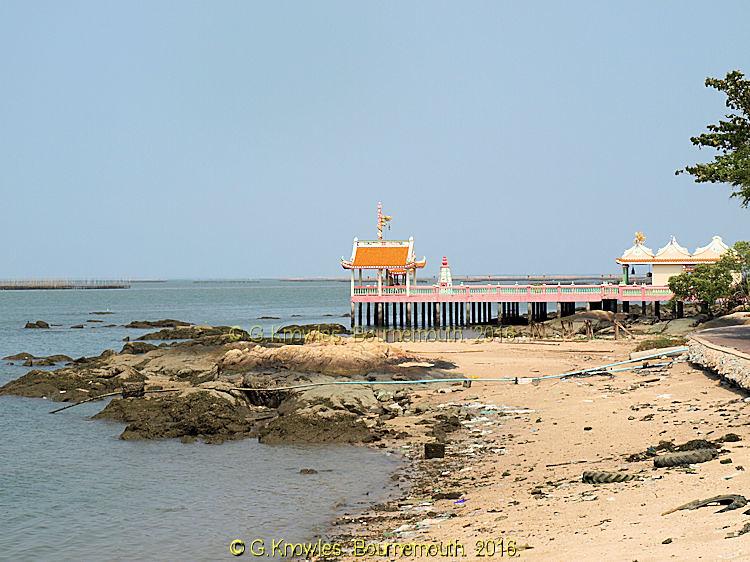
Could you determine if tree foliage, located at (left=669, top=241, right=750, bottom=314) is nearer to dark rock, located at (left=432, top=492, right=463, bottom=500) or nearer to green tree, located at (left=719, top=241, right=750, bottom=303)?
green tree, located at (left=719, top=241, right=750, bottom=303)

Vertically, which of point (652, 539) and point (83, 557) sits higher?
point (652, 539)

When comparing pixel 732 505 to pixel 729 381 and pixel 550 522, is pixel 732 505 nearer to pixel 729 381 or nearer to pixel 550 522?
pixel 550 522

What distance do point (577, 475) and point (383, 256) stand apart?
136ft

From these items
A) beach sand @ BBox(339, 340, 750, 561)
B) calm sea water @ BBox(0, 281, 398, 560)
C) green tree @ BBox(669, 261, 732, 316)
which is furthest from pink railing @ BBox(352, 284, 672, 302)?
calm sea water @ BBox(0, 281, 398, 560)

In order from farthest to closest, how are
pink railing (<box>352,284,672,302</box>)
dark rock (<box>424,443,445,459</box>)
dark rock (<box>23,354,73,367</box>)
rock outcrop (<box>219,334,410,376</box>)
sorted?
1. pink railing (<box>352,284,672,302</box>)
2. dark rock (<box>23,354,73,367</box>)
3. rock outcrop (<box>219,334,410,376</box>)
4. dark rock (<box>424,443,445,459</box>)

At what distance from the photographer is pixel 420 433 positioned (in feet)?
57.8

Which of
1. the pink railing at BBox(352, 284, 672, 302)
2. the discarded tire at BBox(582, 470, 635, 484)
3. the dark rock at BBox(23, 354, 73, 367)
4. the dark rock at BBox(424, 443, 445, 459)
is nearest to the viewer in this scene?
the discarded tire at BBox(582, 470, 635, 484)

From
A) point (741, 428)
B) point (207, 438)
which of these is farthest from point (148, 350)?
point (741, 428)

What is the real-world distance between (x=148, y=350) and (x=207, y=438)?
69.1 feet

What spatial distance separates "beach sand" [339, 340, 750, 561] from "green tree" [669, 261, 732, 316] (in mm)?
20219

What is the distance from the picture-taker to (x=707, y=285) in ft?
130

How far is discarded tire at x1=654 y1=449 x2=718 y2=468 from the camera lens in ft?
34.9

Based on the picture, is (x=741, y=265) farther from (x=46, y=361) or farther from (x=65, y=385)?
(x=46, y=361)

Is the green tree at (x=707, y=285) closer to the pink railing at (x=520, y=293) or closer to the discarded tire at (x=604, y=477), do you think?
the pink railing at (x=520, y=293)
